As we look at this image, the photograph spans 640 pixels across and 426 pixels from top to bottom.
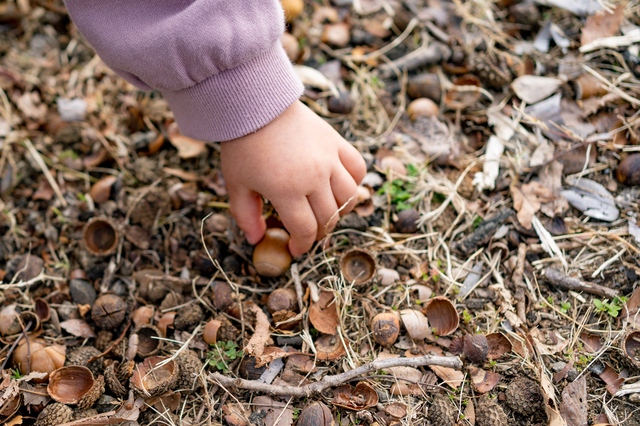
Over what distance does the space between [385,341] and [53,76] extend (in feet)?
7.93

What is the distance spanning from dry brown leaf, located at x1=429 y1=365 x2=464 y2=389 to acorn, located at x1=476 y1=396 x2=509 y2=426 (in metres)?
0.09

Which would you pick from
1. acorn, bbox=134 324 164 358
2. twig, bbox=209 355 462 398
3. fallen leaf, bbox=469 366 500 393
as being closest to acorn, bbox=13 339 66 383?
acorn, bbox=134 324 164 358

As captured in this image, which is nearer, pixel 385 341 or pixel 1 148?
pixel 385 341

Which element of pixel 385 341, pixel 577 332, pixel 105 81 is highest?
pixel 105 81

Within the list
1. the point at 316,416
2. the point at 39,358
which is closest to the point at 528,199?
the point at 316,416

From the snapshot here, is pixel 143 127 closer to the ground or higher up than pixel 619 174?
higher up

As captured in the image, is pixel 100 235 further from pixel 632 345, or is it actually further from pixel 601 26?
pixel 601 26

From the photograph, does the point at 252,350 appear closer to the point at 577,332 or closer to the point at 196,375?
the point at 196,375

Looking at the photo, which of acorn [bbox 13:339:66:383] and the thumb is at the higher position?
the thumb

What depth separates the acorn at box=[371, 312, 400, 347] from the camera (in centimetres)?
154

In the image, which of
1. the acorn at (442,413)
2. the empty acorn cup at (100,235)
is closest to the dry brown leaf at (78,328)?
the empty acorn cup at (100,235)

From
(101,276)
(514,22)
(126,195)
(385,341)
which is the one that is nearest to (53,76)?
(126,195)

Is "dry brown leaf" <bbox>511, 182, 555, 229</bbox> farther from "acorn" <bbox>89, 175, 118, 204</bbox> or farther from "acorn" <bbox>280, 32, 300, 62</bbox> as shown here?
"acorn" <bbox>89, 175, 118, 204</bbox>

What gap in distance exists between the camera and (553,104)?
2.09 metres
